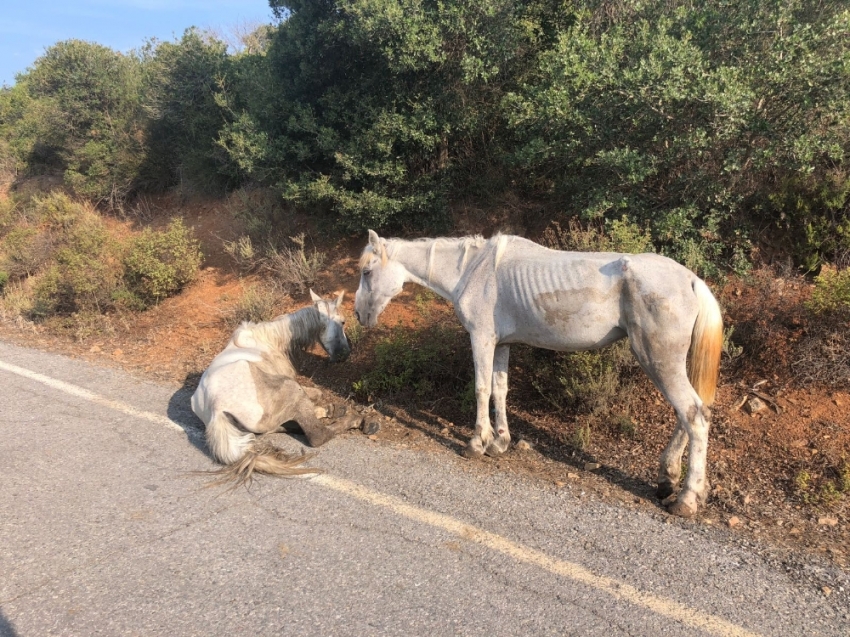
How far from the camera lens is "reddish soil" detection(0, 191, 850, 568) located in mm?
3861

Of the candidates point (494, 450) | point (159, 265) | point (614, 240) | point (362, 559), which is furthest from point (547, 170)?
point (159, 265)

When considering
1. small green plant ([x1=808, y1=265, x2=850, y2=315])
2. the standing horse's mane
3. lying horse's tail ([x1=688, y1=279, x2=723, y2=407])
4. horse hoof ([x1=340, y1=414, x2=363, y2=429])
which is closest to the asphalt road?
horse hoof ([x1=340, y1=414, x2=363, y2=429])

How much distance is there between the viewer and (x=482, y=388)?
4809mm

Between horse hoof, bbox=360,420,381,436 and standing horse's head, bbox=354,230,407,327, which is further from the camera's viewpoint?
horse hoof, bbox=360,420,381,436

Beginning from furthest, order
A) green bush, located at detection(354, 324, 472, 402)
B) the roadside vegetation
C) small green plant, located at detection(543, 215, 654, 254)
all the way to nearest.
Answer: green bush, located at detection(354, 324, 472, 402) < small green plant, located at detection(543, 215, 654, 254) < the roadside vegetation

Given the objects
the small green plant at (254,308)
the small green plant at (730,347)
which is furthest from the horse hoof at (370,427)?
the small green plant at (254,308)

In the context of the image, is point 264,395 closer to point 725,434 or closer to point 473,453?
point 473,453

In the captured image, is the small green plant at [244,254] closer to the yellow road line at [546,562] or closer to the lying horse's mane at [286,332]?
the lying horse's mane at [286,332]

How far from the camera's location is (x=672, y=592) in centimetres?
299

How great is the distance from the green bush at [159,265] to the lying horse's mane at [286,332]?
5327 mm

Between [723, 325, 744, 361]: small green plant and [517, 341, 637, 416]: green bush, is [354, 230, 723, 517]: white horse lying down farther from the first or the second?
[723, 325, 744, 361]: small green plant

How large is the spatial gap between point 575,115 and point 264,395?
492cm

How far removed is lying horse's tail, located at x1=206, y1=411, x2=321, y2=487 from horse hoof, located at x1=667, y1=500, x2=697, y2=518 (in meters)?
2.77

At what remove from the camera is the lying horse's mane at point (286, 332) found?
5.79m
